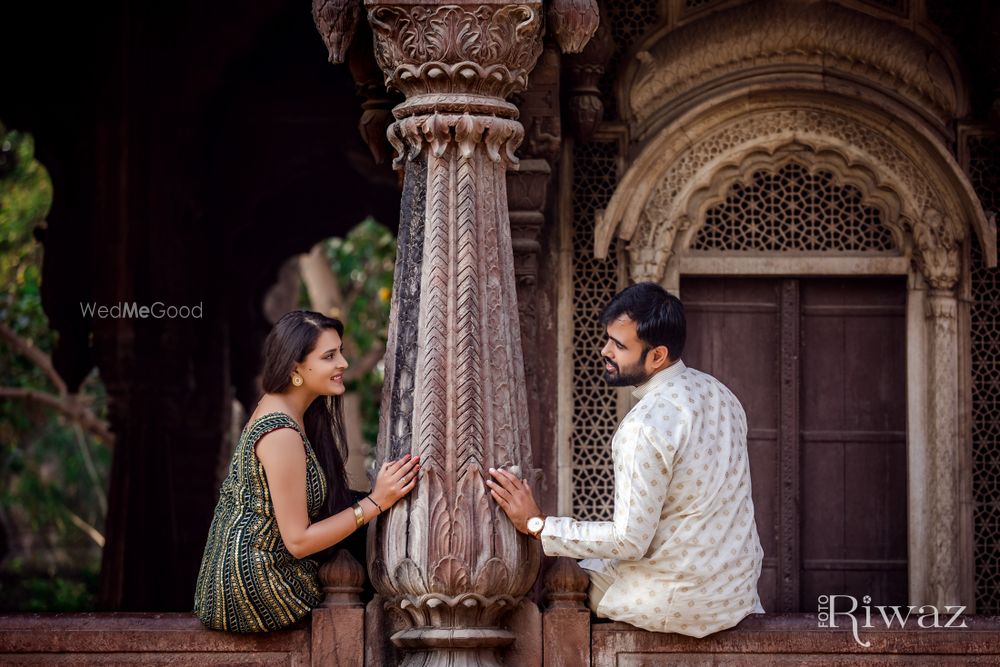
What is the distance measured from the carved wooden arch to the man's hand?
7.51 ft

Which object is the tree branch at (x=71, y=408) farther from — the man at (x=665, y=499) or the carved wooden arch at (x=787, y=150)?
the man at (x=665, y=499)

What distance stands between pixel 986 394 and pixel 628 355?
2.72 metres

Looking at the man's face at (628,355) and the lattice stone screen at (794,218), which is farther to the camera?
the lattice stone screen at (794,218)

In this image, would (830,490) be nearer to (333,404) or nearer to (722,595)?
(722,595)

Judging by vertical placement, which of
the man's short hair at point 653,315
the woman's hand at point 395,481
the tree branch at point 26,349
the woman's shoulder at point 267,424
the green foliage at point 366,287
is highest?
the green foliage at point 366,287

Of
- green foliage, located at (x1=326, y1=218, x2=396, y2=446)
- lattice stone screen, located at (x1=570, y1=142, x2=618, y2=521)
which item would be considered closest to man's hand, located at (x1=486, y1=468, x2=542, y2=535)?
lattice stone screen, located at (x1=570, y1=142, x2=618, y2=521)

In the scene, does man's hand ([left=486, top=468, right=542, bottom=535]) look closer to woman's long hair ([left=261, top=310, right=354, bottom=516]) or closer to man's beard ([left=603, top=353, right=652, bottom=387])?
man's beard ([left=603, top=353, right=652, bottom=387])

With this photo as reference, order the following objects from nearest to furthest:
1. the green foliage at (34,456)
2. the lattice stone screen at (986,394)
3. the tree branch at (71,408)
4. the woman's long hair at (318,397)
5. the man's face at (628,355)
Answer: the man's face at (628,355)
the woman's long hair at (318,397)
the lattice stone screen at (986,394)
the tree branch at (71,408)
the green foliage at (34,456)

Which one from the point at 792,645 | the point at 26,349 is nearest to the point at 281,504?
the point at 792,645

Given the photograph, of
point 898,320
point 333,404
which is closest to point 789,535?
point 898,320

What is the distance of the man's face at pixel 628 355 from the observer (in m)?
4.98

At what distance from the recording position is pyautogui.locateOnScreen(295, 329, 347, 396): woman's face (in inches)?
201

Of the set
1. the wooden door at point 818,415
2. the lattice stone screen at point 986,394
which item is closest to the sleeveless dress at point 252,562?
the wooden door at point 818,415

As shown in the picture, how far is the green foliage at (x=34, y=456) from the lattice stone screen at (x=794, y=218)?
7.01 metres
